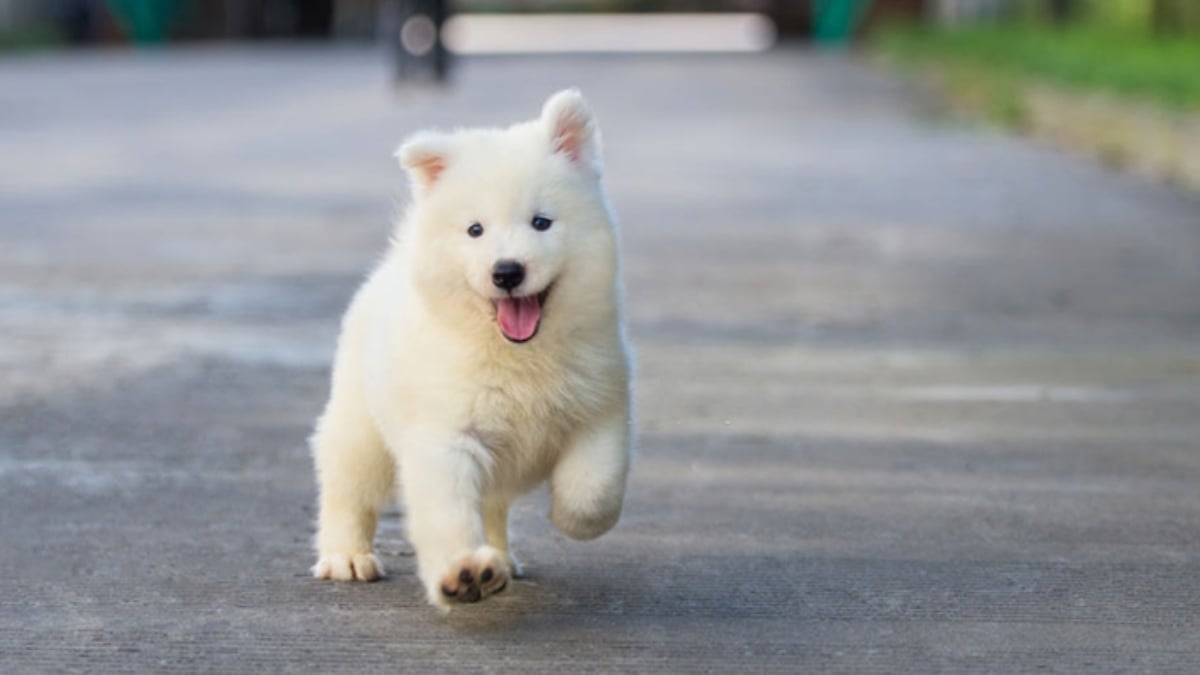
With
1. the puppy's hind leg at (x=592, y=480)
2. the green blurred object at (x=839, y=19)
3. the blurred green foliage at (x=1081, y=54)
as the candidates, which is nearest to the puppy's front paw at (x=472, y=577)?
the puppy's hind leg at (x=592, y=480)

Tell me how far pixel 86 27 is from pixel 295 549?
135 ft

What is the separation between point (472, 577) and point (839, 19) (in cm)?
4036

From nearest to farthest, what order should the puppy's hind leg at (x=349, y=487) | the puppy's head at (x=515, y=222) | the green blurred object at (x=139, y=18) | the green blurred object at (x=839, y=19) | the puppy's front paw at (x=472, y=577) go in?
the puppy's front paw at (x=472, y=577) < the puppy's head at (x=515, y=222) < the puppy's hind leg at (x=349, y=487) < the green blurred object at (x=839, y=19) < the green blurred object at (x=139, y=18)

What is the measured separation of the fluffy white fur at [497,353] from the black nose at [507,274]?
13 millimetres

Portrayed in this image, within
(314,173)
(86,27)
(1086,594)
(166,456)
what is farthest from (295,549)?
(86,27)

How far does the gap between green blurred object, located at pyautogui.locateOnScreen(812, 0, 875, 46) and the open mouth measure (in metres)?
39.5

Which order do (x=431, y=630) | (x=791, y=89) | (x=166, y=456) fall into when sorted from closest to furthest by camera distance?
(x=431, y=630) < (x=166, y=456) < (x=791, y=89)

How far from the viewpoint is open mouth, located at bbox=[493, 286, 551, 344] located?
454 cm

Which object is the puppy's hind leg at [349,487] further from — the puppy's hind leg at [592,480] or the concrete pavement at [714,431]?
the puppy's hind leg at [592,480]

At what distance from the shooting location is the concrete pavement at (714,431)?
463cm

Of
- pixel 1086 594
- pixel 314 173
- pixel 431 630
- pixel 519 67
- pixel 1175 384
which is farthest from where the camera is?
pixel 519 67

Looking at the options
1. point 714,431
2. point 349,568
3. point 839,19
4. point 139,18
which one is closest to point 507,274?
point 349,568

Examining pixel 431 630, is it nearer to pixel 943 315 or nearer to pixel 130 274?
pixel 943 315

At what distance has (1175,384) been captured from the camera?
313 inches
